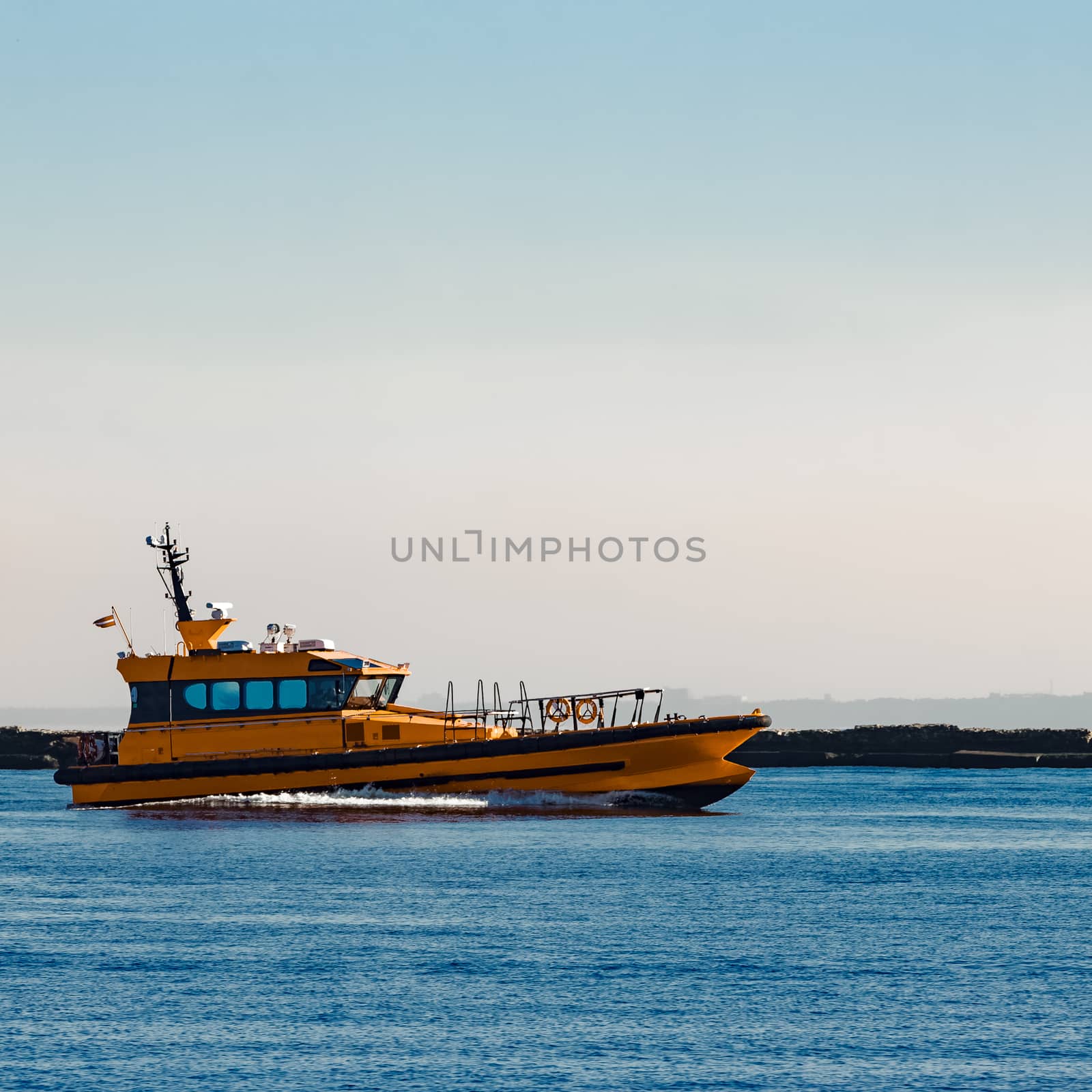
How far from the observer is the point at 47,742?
84.1 m

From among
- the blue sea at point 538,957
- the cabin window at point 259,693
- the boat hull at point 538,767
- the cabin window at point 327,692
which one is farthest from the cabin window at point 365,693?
the blue sea at point 538,957

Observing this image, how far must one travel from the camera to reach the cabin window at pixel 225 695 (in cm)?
3725

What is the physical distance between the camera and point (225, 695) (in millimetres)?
37281

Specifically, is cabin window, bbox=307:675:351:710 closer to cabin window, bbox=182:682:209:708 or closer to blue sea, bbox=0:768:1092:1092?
cabin window, bbox=182:682:209:708

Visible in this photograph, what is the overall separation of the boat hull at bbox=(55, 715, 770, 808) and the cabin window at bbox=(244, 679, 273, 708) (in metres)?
1.36

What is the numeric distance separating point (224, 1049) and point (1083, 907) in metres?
15.4

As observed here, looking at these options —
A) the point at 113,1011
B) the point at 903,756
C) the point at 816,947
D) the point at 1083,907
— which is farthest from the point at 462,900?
the point at 903,756

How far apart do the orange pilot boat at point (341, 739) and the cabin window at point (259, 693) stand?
35 mm

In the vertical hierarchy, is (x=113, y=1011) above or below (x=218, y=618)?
below

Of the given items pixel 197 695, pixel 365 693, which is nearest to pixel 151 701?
pixel 197 695

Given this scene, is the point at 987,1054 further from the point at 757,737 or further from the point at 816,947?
the point at 757,737

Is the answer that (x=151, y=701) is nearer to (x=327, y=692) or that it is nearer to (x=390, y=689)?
(x=327, y=692)

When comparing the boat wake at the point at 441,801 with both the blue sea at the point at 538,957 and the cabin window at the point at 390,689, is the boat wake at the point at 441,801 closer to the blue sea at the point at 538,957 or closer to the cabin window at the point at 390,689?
the blue sea at the point at 538,957

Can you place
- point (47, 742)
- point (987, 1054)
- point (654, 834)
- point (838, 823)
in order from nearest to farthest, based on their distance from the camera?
1. point (987, 1054)
2. point (654, 834)
3. point (838, 823)
4. point (47, 742)
